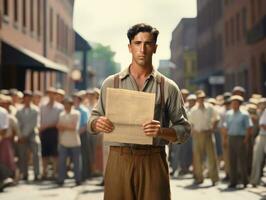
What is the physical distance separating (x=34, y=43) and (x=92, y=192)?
23.0m

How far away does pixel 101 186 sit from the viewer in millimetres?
14977

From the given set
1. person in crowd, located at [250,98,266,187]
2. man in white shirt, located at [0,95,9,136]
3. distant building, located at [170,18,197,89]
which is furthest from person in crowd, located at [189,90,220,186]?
distant building, located at [170,18,197,89]

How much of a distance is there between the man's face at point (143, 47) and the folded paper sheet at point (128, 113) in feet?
0.74

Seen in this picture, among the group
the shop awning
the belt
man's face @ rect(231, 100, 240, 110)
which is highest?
the shop awning

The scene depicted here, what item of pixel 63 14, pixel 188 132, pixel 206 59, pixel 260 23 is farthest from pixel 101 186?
pixel 206 59

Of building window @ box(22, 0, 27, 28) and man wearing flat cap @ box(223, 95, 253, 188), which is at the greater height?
building window @ box(22, 0, 27, 28)

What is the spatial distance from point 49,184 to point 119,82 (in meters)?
10.9

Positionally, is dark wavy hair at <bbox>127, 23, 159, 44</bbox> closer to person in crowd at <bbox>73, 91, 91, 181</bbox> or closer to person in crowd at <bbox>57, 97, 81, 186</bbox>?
person in crowd at <bbox>57, 97, 81, 186</bbox>

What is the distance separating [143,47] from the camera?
4707 mm

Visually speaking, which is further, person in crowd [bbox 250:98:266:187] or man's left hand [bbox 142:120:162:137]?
person in crowd [bbox 250:98:266:187]

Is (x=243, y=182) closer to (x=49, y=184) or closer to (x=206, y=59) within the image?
(x=49, y=184)

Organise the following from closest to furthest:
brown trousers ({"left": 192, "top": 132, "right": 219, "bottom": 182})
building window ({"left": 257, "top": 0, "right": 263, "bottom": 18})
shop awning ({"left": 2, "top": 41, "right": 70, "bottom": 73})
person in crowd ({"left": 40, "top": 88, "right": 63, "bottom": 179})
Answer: brown trousers ({"left": 192, "top": 132, "right": 219, "bottom": 182}) < person in crowd ({"left": 40, "top": 88, "right": 63, "bottom": 179}) < shop awning ({"left": 2, "top": 41, "right": 70, "bottom": 73}) < building window ({"left": 257, "top": 0, "right": 263, "bottom": 18})

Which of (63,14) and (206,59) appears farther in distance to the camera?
(206,59)

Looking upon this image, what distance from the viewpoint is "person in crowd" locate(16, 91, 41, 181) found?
16062mm
